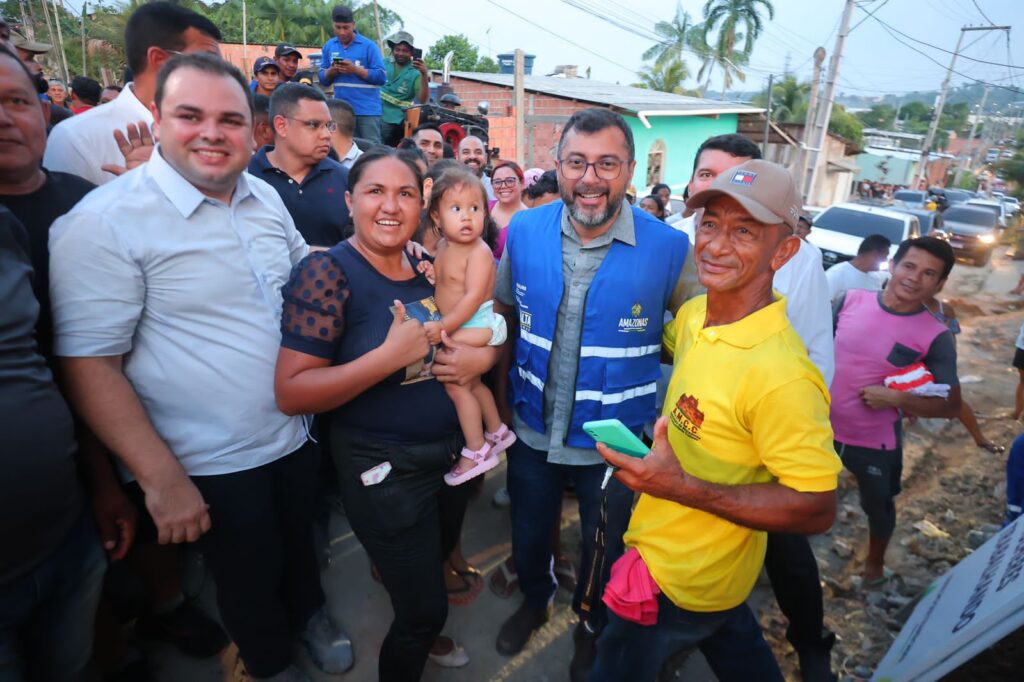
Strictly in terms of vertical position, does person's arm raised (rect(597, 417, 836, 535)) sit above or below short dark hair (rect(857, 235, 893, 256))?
Result: below

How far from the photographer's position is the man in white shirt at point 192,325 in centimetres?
165

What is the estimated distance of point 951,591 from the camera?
7.97ft

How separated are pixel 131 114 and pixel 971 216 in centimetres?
2401

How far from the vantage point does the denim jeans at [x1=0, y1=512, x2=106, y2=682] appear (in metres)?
1.51

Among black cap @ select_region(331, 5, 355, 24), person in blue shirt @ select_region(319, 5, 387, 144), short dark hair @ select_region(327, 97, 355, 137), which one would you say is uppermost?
black cap @ select_region(331, 5, 355, 24)

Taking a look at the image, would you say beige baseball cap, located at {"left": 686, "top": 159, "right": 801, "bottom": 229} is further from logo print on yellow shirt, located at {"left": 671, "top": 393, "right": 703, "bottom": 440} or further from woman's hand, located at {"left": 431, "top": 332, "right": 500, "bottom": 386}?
woman's hand, located at {"left": 431, "top": 332, "right": 500, "bottom": 386}

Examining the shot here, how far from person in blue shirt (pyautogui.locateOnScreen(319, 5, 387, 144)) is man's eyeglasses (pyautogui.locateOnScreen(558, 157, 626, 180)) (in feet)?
17.1

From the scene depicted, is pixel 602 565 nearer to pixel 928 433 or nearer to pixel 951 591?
pixel 951 591

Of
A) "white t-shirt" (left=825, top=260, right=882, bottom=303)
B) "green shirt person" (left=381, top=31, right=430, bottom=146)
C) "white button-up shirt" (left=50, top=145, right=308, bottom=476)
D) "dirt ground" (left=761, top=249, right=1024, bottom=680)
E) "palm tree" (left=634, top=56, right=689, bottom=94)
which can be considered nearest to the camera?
"white button-up shirt" (left=50, top=145, right=308, bottom=476)

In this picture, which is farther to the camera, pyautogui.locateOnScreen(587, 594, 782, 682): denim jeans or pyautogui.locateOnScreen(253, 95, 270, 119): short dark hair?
pyautogui.locateOnScreen(253, 95, 270, 119): short dark hair

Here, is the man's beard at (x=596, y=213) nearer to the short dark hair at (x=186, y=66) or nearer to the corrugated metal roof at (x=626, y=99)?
the short dark hair at (x=186, y=66)

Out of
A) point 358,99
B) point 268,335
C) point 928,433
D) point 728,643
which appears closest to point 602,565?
point 728,643

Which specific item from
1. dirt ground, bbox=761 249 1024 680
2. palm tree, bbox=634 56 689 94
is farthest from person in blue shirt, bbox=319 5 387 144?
palm tree, bbox=634 56 689 94

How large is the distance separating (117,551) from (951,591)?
139 inches
